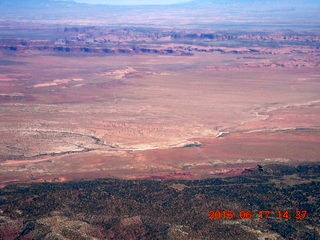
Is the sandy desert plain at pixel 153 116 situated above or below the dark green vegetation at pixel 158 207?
below

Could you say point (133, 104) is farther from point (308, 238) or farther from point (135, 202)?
point (308, 238)
